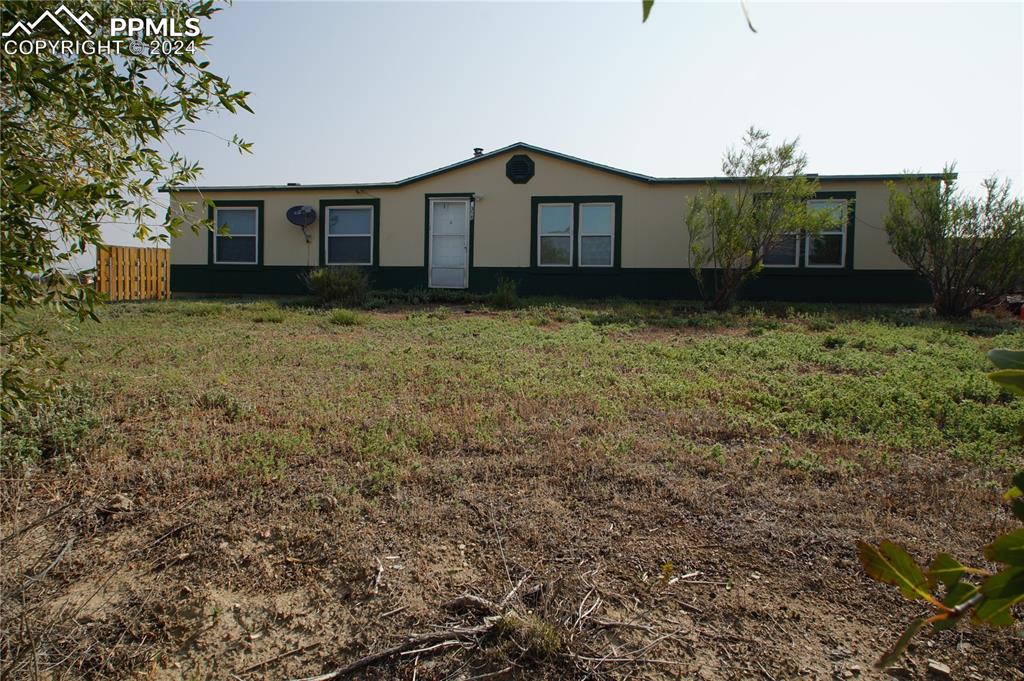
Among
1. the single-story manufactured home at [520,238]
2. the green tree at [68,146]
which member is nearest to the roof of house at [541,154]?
the single-story manufactured home at [520,238]

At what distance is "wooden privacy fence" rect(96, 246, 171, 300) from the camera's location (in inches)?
677

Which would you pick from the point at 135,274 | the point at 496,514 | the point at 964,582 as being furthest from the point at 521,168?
the point at 964,582

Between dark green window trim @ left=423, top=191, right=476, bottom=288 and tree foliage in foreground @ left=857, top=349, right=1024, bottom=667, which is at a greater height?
dark green window trim @ left=423, top=191, right=476, bottom=288

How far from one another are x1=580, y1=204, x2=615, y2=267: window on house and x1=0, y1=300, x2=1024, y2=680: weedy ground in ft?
26.5

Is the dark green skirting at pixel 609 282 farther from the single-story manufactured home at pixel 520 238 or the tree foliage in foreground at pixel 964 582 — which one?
the tree foliage in foreground at pixel 964 582

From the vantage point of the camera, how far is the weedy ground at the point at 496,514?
2623mm

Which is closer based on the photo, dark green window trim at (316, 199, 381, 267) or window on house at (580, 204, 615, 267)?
window on house at (580, 204, 615, 267)

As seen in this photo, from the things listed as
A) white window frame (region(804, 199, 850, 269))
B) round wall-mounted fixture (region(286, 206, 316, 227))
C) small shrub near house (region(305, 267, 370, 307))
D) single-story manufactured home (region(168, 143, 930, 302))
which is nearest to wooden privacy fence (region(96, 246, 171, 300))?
single-story manufactured home (region(168, 143, 930, 302))

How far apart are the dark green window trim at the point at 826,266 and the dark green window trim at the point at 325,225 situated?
27.0 ft

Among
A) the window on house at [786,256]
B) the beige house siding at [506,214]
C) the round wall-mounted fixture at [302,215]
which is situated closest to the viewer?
the beige house siding at [506,214]

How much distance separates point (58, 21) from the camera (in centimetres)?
271

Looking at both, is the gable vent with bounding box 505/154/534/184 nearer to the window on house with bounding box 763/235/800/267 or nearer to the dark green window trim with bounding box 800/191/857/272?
the window on house with bounding box 763/235/800/267

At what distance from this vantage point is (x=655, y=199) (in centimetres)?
1403

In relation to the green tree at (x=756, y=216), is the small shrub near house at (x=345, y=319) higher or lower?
lower
